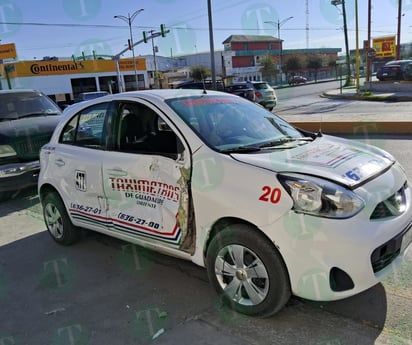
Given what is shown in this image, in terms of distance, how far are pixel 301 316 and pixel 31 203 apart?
5.48 metres

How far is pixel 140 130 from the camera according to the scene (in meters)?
4.04

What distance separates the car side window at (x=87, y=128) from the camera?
13.6 ft

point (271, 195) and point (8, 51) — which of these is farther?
point (8, 51)

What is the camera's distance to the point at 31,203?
6977 millimetres

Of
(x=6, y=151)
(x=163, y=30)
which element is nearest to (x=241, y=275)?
(x=6, y=151)

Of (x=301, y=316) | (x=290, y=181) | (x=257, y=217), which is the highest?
(x=290, y=181)

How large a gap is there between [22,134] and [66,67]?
159 ft

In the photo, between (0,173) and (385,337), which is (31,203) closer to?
(0,173)

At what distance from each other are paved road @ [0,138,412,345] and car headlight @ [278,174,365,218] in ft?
2.91

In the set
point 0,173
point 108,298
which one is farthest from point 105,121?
point 0,173

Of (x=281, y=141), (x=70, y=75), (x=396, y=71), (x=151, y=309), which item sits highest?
(x=70, y=75)

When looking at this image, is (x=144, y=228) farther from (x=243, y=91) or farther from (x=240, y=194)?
(x=243, y=91)

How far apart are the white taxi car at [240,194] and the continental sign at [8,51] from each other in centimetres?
4521

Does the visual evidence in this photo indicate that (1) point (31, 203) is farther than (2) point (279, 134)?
Yes
